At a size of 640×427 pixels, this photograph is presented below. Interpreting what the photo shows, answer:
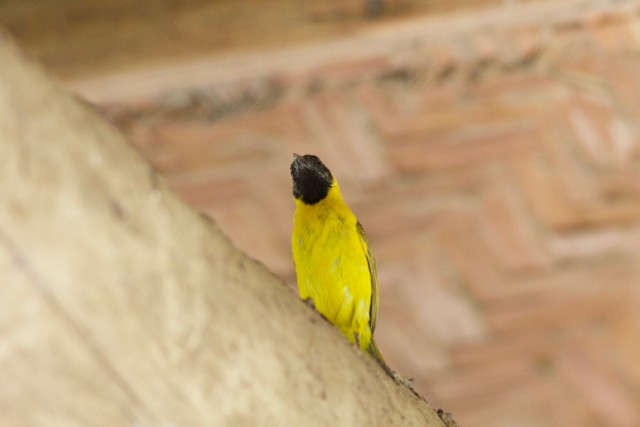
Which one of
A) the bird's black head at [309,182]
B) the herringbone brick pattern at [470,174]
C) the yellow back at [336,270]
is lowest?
the yellow back at [336,270]

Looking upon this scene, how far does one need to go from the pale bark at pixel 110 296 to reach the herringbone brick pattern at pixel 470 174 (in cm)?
215

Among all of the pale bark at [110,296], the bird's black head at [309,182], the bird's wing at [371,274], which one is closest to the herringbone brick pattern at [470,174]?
the bird's black head at [309,182]

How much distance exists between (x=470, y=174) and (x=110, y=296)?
257cm

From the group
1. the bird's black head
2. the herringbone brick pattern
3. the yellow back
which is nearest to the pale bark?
the yellow back

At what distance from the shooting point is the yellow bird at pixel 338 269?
226 cm

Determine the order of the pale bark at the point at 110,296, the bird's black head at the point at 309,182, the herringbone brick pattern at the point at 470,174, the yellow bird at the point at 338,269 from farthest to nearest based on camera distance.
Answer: the herringbone brick pattern at the point at 470,174
the bird's black head at the point at 309,182
the yellow bird at the point at 338,269
the pale bark at the point at 110,296

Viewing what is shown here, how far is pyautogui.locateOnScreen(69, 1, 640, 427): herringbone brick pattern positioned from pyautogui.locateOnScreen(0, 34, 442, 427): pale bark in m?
2.15

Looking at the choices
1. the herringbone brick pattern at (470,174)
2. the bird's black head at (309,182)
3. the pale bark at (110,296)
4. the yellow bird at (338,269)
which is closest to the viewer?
the pale bark at (110,296)

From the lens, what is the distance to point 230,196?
3.58m

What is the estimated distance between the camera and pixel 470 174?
3514 millimetres

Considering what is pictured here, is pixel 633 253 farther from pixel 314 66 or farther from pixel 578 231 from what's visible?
pixel 314 66

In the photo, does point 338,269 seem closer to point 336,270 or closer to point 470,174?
point 336,270

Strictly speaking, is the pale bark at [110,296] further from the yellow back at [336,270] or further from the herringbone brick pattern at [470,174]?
the herringbone brick pattern at [470,174]

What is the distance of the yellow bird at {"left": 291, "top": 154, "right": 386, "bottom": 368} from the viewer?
7.42 ft
